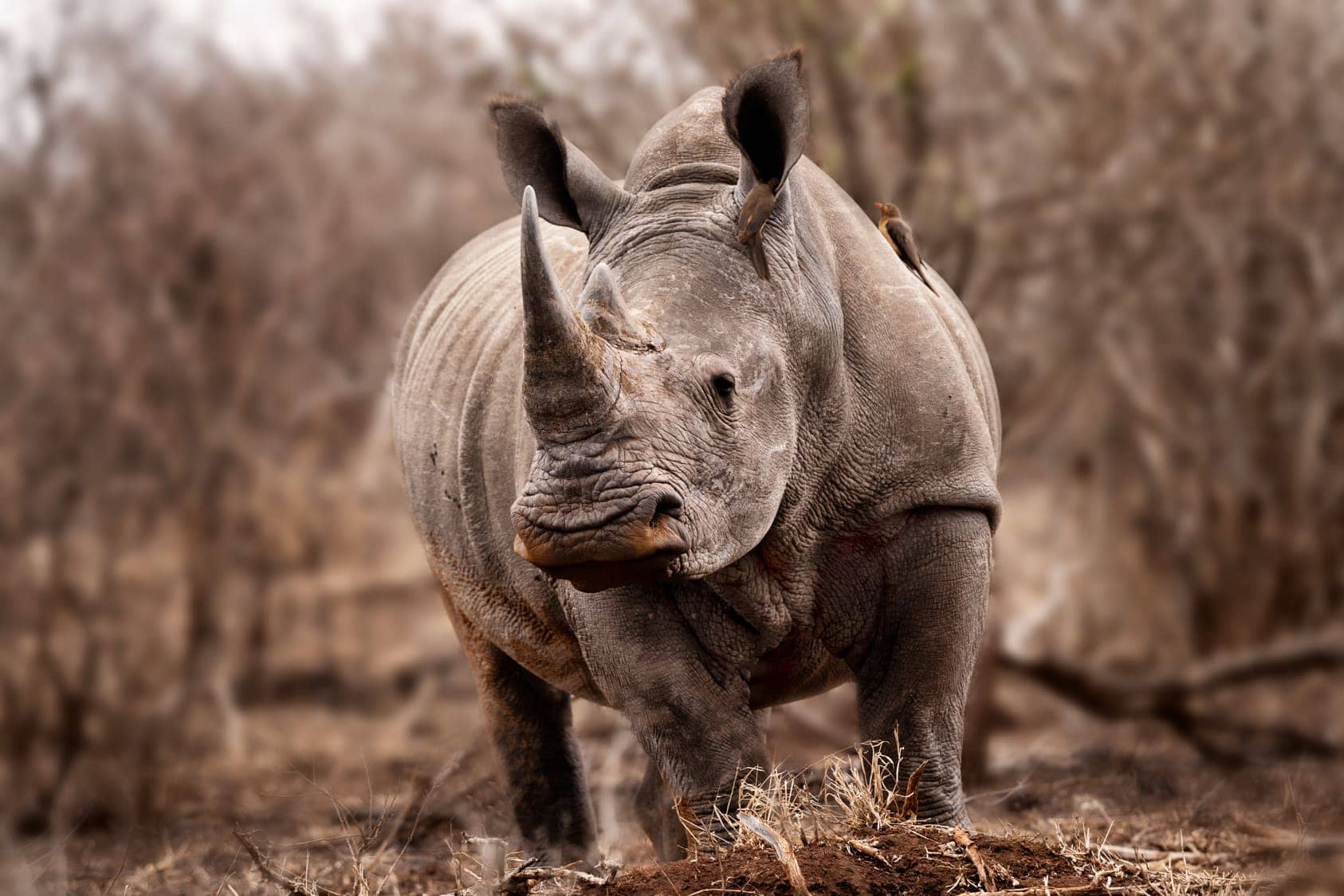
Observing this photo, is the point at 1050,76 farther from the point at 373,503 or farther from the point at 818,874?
the point at 818,874

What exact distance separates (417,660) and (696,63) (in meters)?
9.41

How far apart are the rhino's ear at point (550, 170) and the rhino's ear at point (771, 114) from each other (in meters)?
0.42

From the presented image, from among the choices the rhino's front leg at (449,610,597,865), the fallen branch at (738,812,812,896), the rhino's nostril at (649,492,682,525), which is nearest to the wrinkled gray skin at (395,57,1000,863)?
the rhino's nostril at (649,492,682,525)

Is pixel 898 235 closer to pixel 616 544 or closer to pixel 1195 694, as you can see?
pixel 616 544

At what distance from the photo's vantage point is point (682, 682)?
4770 mm

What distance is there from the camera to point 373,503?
22641 mm

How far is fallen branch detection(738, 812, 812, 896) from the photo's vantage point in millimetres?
3977

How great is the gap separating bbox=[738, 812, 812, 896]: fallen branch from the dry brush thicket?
8111 mm

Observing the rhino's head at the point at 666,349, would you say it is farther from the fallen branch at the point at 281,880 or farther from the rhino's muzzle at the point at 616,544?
the fallen branch at the point at 281,880

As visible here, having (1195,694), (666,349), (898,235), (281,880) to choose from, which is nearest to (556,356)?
(666,349)

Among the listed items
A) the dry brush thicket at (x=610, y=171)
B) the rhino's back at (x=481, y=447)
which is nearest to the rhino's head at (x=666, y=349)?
the rhino's back at (x=481, y=447)

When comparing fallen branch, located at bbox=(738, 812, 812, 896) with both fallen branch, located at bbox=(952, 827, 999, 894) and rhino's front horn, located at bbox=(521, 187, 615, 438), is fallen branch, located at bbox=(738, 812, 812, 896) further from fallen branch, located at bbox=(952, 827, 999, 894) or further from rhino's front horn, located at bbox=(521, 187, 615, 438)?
rhino's front horn, located at bbox=(521, 187, 615, 438)

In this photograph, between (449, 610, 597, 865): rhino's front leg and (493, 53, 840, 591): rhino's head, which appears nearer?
(493, 53, 840, 591): rhino's head

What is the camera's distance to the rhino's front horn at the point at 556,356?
4004mm
